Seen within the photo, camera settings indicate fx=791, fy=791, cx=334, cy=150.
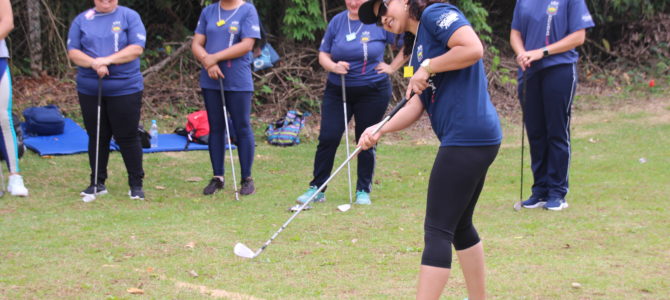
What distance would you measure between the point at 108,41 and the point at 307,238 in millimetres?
2388

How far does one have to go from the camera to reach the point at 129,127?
6383 mm

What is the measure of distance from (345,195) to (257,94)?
4787 mm

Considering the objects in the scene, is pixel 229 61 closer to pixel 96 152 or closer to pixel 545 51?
pixel 96 152

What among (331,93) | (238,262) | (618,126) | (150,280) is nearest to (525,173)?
(331,93)

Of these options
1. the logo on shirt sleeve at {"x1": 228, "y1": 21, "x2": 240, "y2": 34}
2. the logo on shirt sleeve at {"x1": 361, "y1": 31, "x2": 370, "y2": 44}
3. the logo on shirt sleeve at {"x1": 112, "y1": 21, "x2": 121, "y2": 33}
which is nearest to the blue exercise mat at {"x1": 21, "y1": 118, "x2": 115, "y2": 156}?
the logo on shirt sleeve at {"x1": 112, "y1": 21, "x2": 121, "y2": 33}

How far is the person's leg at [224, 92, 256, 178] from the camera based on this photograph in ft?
21.6

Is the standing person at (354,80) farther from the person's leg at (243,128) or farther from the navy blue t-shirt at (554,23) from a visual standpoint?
the navy blue t-shirt at (554,23)

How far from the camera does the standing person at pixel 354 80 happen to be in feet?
20.3

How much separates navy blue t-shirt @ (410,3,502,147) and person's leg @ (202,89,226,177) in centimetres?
352

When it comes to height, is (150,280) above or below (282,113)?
above

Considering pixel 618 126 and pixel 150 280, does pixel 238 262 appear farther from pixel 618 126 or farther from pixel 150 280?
pixel 618 126

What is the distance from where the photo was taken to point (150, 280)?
4238 millimetres

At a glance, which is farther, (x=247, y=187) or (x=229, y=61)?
(x=247, y=187)

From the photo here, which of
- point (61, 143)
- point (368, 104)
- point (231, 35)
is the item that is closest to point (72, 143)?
point (61, 143)
